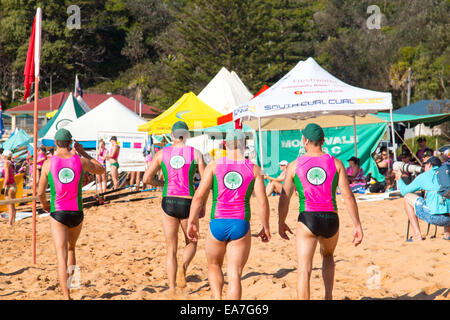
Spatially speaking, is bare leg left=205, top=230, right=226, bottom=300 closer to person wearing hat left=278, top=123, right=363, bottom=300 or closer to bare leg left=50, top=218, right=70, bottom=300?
person wearing hat left=278, top=123, right=363, bottom=300

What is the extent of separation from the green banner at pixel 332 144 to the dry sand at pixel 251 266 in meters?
5.14

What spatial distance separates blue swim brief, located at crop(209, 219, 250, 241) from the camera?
A: 3.93 meters

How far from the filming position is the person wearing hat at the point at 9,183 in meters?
9.55

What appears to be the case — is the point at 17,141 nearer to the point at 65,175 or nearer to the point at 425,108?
the point at 425,108

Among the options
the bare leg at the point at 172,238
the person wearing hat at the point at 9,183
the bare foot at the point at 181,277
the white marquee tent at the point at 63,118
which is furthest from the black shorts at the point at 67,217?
the white marquee tent at the point at 63,118

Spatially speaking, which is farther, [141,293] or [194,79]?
[194,79]

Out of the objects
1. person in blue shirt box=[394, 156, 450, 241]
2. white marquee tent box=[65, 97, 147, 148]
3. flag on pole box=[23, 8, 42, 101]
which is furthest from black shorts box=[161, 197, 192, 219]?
white marquee tent box=[65, 97, 147, 148]

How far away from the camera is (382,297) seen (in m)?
4.68

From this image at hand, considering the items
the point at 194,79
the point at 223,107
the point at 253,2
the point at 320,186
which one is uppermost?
the point at 253,2
